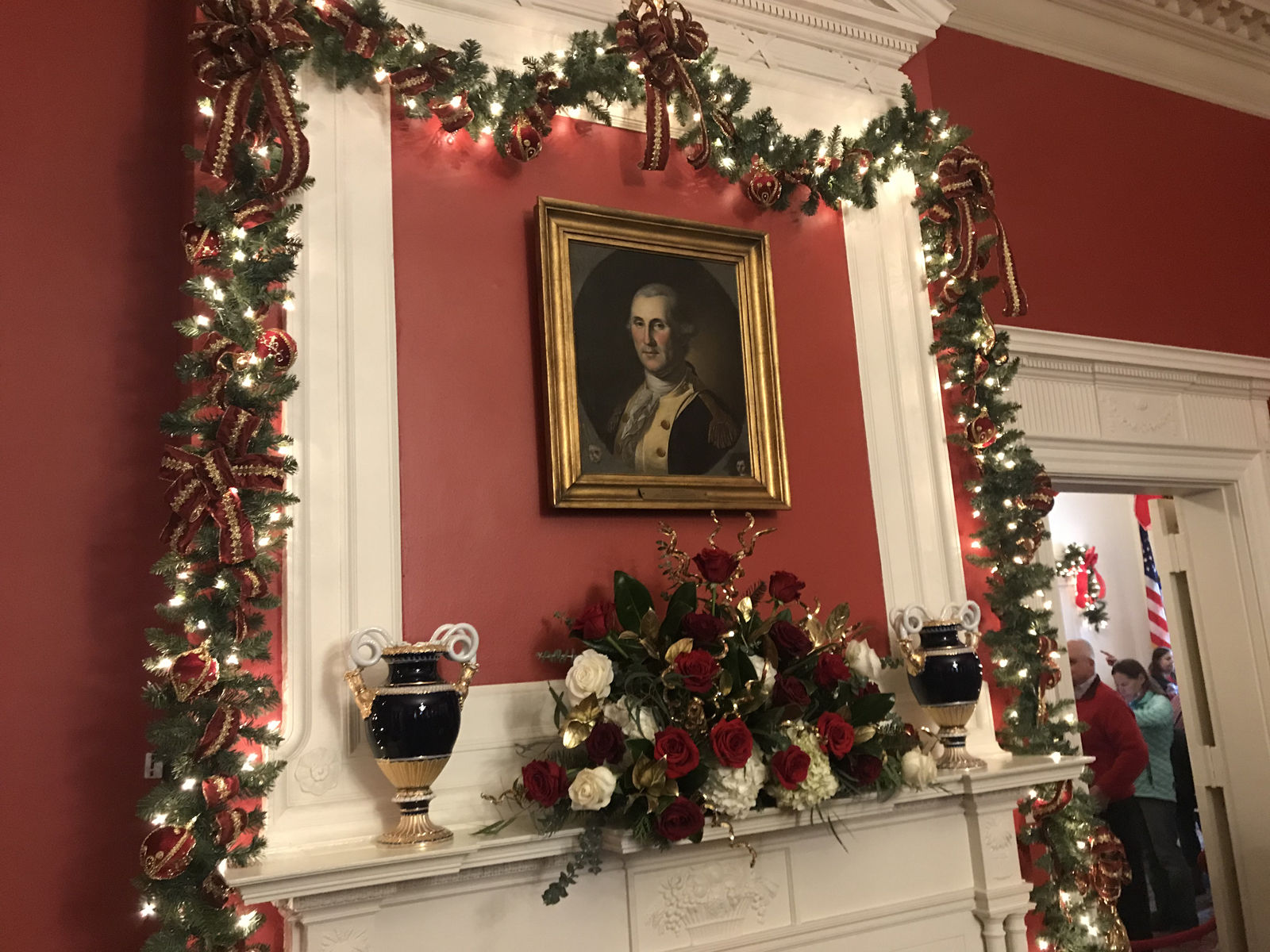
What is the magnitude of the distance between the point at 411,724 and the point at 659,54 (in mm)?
2274

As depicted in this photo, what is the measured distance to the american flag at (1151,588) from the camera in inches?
306

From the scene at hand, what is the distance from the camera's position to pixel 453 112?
309 cm

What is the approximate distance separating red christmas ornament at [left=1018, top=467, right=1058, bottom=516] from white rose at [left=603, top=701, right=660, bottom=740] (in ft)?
6.08

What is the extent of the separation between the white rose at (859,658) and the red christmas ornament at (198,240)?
223 centimetres

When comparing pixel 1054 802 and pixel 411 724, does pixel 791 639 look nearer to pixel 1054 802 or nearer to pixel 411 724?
pixel 411 724

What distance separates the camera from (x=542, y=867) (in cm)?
267

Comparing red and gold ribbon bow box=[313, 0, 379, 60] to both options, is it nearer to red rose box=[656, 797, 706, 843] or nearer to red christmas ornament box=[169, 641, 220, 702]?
red christmas ornament box=[169, 641, 220, 702]

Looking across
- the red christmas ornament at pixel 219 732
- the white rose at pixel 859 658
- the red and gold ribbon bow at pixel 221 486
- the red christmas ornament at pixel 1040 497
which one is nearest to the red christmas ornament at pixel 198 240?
the red and gold ribbon bow at pixel 221 486

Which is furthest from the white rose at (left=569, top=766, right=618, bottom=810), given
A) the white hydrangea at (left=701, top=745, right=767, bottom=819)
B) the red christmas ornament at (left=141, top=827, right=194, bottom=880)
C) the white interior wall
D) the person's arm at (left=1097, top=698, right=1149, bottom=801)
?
the white interior wall

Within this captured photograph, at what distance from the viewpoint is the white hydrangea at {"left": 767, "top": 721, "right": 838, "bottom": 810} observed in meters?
2.79

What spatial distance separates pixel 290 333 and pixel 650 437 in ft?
3.79

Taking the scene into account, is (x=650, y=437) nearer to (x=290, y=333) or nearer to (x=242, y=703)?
(x=290, y=333)

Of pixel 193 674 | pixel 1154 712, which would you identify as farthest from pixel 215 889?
pixel 1154 712

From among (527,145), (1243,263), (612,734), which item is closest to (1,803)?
(612,734)
